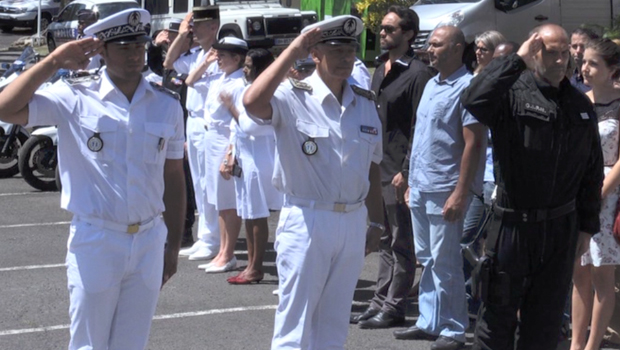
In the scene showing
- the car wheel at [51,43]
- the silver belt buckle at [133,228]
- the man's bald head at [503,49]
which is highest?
the man's bald head at [503,49]

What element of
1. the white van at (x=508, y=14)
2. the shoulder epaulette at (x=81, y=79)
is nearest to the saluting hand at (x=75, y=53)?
the shoulder epaulette at (x=81, y=79)

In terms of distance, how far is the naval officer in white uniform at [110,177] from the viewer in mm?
4488

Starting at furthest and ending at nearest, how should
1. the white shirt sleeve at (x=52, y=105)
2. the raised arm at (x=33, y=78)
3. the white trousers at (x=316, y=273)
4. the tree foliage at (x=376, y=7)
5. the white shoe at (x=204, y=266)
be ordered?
the tree foliage at (x=376, y=7) → the white shoe at (x=204, y=266) → the white trousers at (x=316, y=273) → the white shirt sleeve at (x=52, y=105) → the raised arm at (x=33, y=78)

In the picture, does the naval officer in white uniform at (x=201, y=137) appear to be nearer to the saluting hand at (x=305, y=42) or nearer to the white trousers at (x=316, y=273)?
the white trousers at (x=316, y=273)

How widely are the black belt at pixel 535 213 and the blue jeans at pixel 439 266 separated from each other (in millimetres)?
1342

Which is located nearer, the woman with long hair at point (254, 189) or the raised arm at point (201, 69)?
the woman with long hair at point (254, 189)

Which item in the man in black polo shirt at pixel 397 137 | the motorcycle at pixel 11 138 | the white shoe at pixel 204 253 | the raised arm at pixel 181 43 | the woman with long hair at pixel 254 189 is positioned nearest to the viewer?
the man in black polo shirt at pixel 397 137

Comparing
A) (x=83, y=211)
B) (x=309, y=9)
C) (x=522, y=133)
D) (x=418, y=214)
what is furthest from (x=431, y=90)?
(x=309, y=9)

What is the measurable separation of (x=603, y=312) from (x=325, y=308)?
2.09 meters

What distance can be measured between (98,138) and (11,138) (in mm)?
9322

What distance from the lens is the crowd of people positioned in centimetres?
453

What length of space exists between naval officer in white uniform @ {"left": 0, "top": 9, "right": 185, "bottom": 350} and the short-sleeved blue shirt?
2.40m

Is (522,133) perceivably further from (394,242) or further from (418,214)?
(394,242)

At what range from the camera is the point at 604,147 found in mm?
6180
